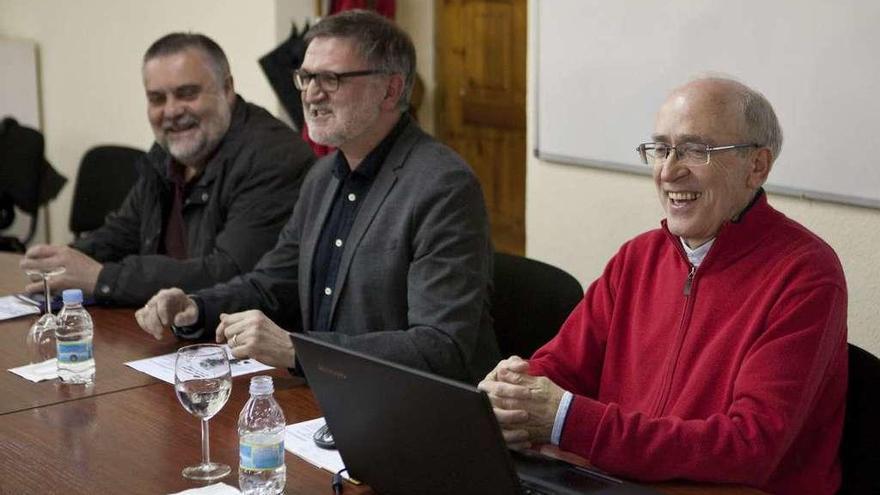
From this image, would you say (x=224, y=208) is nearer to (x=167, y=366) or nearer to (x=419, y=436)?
(x=167, y=366)

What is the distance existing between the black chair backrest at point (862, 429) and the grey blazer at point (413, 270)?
79 centimetres

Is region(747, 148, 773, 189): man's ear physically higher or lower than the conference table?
higher

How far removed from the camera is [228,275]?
10.0 ft

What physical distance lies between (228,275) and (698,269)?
1454 millimetres

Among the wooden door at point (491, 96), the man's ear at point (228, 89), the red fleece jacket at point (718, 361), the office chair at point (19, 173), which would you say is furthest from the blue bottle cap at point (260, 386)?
the office chair at point (19, 173)

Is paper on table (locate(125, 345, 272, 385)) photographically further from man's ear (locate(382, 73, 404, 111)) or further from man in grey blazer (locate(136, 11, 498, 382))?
man's ear (locate(382, 73, 404, 111))

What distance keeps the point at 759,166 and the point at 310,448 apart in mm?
882

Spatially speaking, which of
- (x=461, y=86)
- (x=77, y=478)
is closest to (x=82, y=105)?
(x=461, y=86)

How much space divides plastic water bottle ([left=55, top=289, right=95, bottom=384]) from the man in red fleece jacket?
2.98 ft

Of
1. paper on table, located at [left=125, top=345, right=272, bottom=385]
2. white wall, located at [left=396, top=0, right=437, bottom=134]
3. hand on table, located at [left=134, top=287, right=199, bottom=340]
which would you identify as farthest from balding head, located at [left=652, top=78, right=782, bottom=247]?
white wall, located at [left=396, top=0, right=437, bottom=134]

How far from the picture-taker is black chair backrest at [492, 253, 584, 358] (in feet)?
8.35

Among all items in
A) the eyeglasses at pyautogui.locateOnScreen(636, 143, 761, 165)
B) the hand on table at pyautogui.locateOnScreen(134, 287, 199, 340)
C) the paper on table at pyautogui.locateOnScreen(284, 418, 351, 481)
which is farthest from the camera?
the hand on table at pyautogui.locateOnScreen(134, 287, 199, 340)

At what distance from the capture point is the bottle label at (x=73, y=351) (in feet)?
7.72

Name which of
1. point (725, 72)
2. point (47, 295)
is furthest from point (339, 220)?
point (725, 72)
